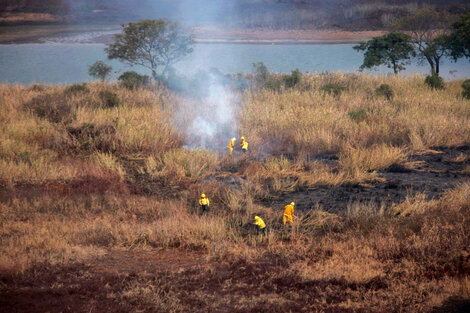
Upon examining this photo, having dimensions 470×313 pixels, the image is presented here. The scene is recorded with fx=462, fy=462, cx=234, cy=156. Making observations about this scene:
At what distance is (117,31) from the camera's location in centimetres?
2069

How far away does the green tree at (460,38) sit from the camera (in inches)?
687

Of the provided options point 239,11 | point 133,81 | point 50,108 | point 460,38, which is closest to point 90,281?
point 50,108

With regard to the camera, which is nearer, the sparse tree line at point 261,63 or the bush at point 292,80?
the bush at point 292,80

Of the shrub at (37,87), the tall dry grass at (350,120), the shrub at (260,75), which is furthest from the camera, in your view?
the shrub at (260,75)

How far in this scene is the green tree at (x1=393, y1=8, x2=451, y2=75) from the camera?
19391 mm

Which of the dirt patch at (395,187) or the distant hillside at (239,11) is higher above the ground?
the distant hillside at (239,11)

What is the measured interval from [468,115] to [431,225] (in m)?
7.49

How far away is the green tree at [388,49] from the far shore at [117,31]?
298 inches

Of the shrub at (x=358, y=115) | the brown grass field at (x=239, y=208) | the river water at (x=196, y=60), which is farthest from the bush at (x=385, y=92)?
the river water at (x=196, y=60)

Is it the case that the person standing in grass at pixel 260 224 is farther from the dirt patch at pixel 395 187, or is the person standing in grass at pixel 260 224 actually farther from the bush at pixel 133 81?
the bush at pixel 133 81

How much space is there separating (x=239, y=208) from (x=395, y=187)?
2.75m

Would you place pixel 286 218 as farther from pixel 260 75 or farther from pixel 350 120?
pixel 260 75

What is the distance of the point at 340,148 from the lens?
31.8ft

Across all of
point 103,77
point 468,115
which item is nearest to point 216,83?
point 103,77
